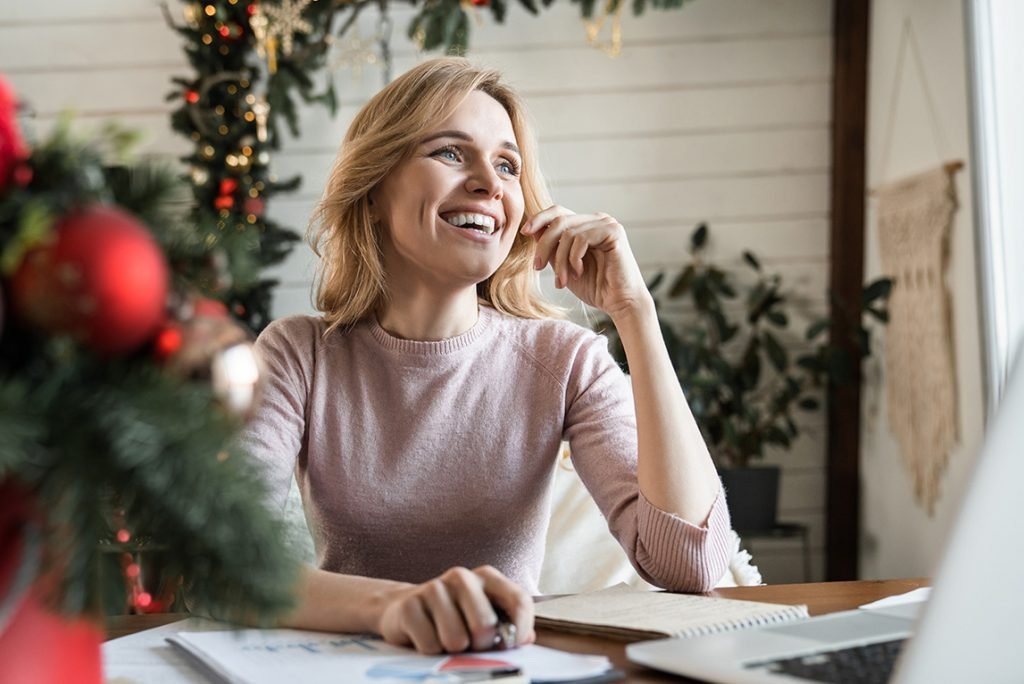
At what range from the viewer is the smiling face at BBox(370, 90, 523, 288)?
5.78ft

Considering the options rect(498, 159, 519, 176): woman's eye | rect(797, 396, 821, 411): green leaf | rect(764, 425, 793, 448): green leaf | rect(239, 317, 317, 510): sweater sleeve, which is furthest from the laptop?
rect(797, 396, 821, 411): green leaf

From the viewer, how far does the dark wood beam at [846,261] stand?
13.3 ft

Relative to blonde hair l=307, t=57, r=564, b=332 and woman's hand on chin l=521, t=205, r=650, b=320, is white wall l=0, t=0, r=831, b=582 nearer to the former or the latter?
blonde hair l=307, t=57, r=564, b=332

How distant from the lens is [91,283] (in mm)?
513

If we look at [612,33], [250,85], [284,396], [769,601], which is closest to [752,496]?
[612,33]

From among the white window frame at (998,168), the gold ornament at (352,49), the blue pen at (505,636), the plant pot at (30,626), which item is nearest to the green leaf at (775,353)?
the white window frame at (998,168)

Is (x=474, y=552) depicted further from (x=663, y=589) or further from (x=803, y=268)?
(x=803, y=268)

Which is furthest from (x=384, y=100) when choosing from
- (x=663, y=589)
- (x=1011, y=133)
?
(x=1011, y=133)

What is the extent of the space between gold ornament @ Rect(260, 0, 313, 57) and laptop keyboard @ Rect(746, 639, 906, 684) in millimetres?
3215

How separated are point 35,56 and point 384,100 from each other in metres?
2.85

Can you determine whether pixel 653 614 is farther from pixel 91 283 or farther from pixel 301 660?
pixel 91 283

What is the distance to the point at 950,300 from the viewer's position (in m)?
3.32

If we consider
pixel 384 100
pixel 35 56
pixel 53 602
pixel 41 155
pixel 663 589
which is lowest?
pixel 663 589

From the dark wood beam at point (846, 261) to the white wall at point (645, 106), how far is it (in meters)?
0.07
